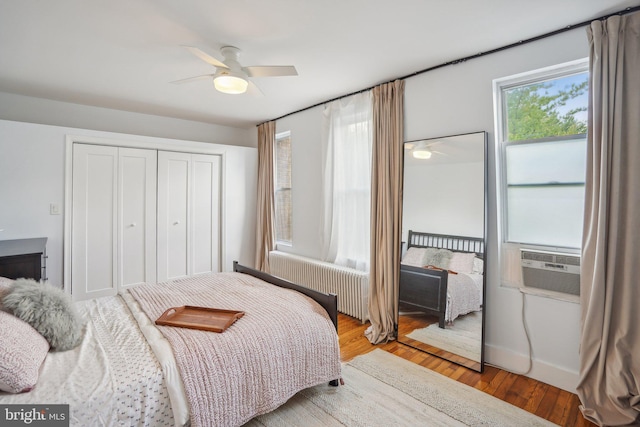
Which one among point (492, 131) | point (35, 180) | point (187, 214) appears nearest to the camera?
point (492, 131)

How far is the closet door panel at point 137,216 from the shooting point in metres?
3.79

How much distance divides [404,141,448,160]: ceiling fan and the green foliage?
23.1 inches

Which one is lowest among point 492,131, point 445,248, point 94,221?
point 445,248

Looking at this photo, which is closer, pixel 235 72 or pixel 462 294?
pixel 235 72

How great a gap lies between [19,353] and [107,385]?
14.7 inches

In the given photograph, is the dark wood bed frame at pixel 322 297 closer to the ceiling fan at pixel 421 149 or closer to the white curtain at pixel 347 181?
the white curtain at pixel 347 181

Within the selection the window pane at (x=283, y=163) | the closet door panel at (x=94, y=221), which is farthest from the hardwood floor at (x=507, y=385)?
the closet door panel at (x=94, y=221)

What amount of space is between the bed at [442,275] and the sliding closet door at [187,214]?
9.42ft

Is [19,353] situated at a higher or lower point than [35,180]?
lower

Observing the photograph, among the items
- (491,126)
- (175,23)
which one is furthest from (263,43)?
(491,126)

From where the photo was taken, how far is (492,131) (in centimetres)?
241

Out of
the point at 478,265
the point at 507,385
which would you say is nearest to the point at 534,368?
the point at 507,385

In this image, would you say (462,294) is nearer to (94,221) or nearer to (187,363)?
(187,363)

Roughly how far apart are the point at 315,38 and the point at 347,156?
1.47 meters
